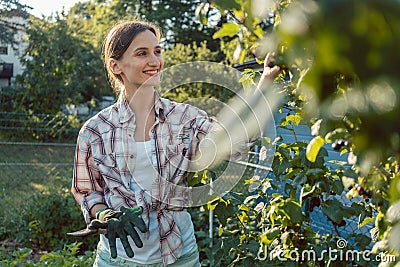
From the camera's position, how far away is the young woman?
7.73 feet

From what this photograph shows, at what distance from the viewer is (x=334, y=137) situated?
1.00 m

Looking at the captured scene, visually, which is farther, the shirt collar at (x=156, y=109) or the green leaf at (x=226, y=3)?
the shirt collar at (x=156, y=109)

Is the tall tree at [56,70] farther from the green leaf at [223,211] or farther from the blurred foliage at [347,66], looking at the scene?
the blurred foliage at [347,66]

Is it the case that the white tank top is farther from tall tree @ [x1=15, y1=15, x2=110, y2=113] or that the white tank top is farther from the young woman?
tall tree @ [x1=15, y1=15, x2=110, y2=113]

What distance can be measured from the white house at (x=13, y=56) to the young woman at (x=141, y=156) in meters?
9.63

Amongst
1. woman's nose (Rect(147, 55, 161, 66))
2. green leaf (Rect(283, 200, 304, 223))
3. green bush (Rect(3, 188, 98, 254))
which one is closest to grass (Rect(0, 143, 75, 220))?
green bush (Rect(3, 188, 98, 254))

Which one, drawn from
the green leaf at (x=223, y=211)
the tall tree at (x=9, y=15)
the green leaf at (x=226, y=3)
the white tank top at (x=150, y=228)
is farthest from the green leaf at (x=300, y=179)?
the tall tree at (x=9, y=15)

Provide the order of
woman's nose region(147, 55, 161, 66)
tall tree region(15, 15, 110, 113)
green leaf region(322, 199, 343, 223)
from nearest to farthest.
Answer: green leaf region(322, 199, 343, 223), woman's nose region(147, 55, 161, 66), tall tree region(15, 15, 110, 113)

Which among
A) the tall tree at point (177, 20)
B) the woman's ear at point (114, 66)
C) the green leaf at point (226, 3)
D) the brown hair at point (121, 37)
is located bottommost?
the green leaf at point (226, 3)

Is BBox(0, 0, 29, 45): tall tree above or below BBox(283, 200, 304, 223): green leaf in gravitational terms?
above

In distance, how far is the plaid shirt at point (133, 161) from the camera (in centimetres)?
236

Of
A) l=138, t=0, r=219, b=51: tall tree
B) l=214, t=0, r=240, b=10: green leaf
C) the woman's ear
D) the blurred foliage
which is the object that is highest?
l=138, t=0, r=219, b=51: tall tree

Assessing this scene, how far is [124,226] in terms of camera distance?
210cm

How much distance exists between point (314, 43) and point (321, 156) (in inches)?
53.0
